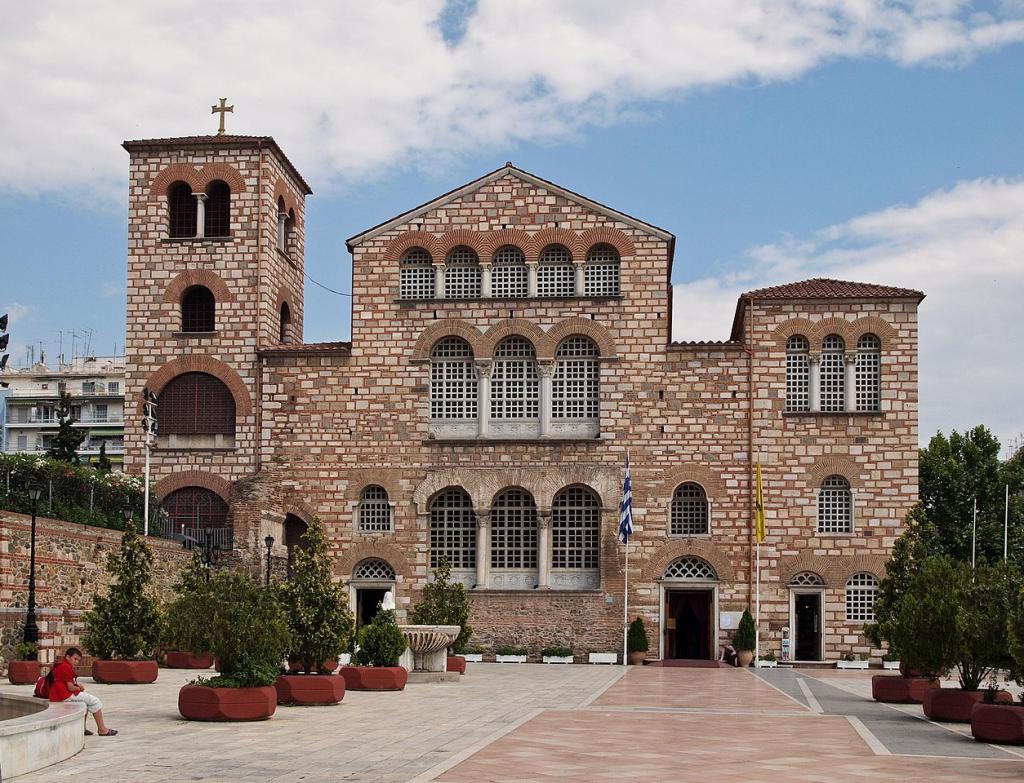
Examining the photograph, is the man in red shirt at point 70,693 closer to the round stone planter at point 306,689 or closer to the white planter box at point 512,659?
the round stone planter at point 306,689

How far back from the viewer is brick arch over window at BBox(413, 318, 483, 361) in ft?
144

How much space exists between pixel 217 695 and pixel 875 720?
10.5m

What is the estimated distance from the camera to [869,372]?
141ft

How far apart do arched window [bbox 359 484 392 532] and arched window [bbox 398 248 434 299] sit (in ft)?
20.7

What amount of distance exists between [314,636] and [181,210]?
2545 centimetres

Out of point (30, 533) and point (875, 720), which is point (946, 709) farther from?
point (30, 533)

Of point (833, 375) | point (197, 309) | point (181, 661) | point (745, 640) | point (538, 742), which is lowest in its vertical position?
point (745, 640)

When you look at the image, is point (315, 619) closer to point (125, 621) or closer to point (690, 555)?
point (125, 621)

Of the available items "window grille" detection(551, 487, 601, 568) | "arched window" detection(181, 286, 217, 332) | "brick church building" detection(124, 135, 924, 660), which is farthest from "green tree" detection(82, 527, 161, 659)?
"arched window" detection(181, 286, 217, 332)

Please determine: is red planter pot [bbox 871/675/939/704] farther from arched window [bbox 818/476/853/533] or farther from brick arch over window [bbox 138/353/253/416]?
brick arch over window [bbox 138/353/253/416]

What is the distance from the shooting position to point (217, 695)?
19.9 metres

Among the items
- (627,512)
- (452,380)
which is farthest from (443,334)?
(627,512)

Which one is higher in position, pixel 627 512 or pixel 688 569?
pixel 627 512

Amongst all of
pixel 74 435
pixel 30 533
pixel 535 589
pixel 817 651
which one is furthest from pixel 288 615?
pixel 74 435
